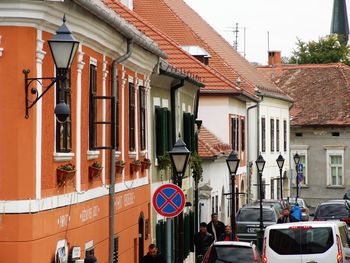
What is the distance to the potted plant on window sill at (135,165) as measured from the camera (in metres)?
23.0

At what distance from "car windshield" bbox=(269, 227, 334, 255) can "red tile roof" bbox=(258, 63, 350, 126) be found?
159ft

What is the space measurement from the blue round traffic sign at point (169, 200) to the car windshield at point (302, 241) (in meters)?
5.09

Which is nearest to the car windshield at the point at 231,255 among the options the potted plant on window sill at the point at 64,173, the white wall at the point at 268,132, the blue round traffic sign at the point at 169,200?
the blue round traffic sign at the point at 169,200

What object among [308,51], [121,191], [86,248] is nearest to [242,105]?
[121,191]

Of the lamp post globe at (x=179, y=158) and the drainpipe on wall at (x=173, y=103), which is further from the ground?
the drainpipe on wall at (x=173, y=103)

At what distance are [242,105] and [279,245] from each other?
2848 centimetres

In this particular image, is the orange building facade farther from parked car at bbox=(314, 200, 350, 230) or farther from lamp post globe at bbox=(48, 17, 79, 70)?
parked car at bbox=(314, 200, 350, 230)

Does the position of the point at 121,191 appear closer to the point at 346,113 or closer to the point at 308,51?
the point at 346,113

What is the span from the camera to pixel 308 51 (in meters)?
96.2

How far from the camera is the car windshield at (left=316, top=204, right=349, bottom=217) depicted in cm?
4300

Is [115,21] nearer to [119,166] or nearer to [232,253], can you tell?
[119,166]

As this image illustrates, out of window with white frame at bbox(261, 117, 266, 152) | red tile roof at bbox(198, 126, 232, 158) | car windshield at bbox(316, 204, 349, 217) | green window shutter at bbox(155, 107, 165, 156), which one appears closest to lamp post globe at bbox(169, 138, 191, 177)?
green window shutter at bbox(155, 107, 165, 156)

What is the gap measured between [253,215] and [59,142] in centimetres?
2343

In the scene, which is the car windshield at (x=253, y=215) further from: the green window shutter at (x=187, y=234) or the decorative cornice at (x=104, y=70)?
the decorative cornice at (x=104, y=70)
